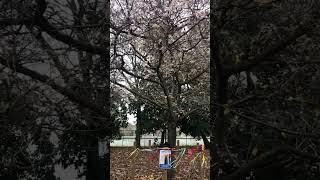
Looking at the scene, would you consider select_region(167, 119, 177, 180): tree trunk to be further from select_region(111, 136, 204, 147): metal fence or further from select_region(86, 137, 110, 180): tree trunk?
select_region(86, 137, 110, 180): tree trunk

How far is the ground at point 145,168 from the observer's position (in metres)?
3.16

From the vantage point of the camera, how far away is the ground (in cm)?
316

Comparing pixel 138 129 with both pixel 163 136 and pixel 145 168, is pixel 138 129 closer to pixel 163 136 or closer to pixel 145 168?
pixel 163 136

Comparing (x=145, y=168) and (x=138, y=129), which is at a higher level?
(x=138, y=129)

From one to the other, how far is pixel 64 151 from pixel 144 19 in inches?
41.9

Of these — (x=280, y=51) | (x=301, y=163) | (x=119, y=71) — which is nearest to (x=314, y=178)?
(x=301, y=163)

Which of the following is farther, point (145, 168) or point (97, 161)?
point (145, 168)

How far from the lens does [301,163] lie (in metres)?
2.54

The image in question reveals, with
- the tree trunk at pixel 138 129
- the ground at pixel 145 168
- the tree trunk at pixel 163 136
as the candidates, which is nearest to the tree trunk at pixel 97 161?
the ground at pixel 145 168

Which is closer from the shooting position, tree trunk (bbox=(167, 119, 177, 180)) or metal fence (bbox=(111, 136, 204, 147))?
metal fence (bbox=(111, 136, 204, 147))

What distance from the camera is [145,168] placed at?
10.7 feet

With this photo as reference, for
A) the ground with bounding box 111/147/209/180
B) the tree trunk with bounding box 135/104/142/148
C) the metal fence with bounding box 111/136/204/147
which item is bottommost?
the ground with bounding box 111/147/209/180

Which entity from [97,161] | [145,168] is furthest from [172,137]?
[97,161]

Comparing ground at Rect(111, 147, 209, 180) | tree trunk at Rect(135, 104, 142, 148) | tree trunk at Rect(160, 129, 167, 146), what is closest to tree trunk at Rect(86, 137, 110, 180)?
ground at Rect(111, 147, 209, 180)
